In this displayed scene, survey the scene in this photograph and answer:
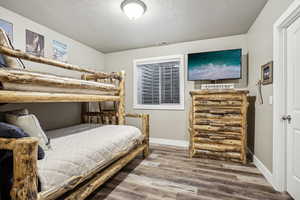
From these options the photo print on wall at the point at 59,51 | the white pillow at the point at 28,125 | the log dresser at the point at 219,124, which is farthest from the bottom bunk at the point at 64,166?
the photo print on wall at the point at 59,51

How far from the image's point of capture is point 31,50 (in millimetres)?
2266

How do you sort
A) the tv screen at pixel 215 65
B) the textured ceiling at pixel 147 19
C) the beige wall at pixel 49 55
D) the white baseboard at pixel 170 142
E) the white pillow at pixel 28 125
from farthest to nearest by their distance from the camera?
the white baseboard at pixel 170 142 < the tv screen at pixel 215 65 < the beige wall at pixel 49 55 < the textured ceiling at pixel 147 19 < the white pillow at pixel 28 125

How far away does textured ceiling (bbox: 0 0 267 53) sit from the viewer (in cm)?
188

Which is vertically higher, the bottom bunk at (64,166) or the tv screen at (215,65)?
the tv screen at (215,65)

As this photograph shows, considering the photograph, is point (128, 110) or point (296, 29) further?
point (128, 110)

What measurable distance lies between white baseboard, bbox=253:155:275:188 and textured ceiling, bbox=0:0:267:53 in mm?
2261

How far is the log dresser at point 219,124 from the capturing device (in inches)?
89.9

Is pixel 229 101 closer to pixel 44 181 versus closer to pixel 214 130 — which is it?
pixel 214 130

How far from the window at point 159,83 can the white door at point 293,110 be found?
1830 millimetres

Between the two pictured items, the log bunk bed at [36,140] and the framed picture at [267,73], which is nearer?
the log bunk bed at [36,140]

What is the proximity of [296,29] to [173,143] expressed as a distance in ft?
8.92

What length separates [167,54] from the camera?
330 cm

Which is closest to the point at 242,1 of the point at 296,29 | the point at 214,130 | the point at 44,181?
the point at 296,29

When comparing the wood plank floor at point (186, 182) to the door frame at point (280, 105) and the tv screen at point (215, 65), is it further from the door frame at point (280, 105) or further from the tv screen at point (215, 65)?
the tv screen at point (215, 65)
